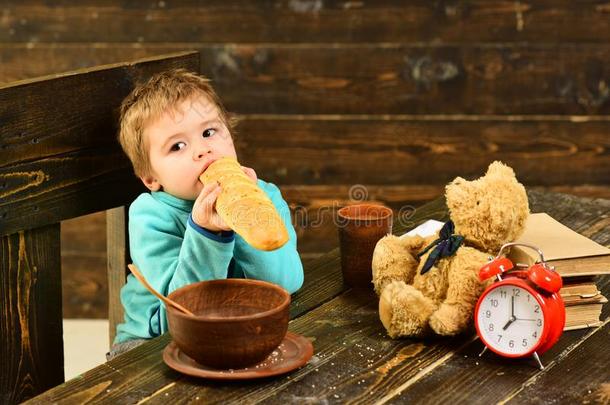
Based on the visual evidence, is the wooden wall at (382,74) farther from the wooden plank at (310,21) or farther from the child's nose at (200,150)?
the child's nose at (200,150)

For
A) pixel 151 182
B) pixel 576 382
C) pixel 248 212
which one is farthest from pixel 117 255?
pixel 576 382

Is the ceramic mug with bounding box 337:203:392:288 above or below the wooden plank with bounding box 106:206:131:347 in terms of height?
above

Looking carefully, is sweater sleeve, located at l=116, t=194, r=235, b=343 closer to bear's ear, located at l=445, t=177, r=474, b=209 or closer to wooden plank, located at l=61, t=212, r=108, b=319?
bear's ear, located at l=445, t=177, r=474, b=209

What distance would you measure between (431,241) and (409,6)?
176 cm

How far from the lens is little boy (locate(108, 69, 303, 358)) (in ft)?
5.99

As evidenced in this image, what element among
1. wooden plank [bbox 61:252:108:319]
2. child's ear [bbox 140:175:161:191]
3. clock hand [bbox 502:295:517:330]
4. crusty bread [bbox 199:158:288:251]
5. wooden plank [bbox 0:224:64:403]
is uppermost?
crusty bread [bbox 199:158:288:251]

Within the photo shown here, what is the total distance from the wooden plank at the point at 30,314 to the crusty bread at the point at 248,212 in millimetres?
399

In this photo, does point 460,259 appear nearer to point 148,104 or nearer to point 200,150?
point 200,150

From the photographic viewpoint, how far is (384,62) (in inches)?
133

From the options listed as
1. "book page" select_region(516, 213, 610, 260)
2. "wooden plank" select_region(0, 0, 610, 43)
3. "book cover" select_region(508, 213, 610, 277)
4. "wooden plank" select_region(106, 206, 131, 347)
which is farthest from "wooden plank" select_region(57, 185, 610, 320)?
"book cover" select_region(508, 213, 610, 277)

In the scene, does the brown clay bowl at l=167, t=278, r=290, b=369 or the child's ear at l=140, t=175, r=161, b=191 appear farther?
the child's ear at l=140, t=175, r=161, b=191

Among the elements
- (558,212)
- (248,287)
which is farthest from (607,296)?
(248,287)

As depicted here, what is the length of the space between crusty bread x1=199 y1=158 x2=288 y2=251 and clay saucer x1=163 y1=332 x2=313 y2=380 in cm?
16

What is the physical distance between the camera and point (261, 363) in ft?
4.79
